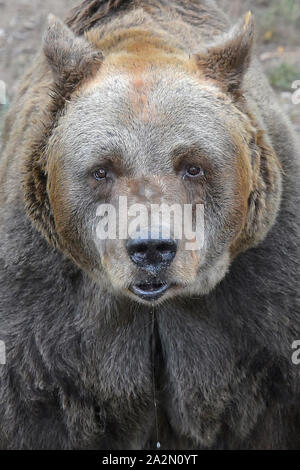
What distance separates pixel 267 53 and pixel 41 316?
258 inches

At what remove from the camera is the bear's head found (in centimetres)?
560

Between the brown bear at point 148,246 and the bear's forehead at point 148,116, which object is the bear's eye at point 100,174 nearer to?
the brown bear at point 148,246

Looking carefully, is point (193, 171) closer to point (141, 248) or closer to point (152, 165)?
point (152, 165)

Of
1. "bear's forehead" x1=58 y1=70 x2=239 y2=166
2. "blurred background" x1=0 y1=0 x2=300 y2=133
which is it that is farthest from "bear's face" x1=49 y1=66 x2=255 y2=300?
"blurred background" x1=0 y1=0 x2=300 y2=133

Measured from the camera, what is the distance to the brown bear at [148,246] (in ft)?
18.6

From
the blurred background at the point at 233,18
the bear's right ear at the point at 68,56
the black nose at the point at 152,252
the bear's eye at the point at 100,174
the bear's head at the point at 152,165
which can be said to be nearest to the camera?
the black nose at the point at 152,252

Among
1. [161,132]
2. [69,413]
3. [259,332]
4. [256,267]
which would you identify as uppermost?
[161,132]

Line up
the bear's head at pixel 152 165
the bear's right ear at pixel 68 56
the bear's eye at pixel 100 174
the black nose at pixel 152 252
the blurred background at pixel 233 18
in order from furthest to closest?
the blurred background at pixel 233 18, the bear's right ear at pixel 68 56, the bear's eye at pixel 100 174, the bear's head at pixel 152 165, the black nose at pixel 152 252

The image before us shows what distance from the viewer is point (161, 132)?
5637 mm

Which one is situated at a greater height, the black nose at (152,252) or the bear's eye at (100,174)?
the bear's eye at (100,174)

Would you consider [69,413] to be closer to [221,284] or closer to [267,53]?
[221,284]

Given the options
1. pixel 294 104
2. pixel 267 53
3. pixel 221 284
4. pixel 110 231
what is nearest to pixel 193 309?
pixel 221 284

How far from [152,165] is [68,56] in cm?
84

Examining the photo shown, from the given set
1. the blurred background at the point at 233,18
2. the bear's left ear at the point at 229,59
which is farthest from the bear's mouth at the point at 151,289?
the blurred background at the point at 233,18
